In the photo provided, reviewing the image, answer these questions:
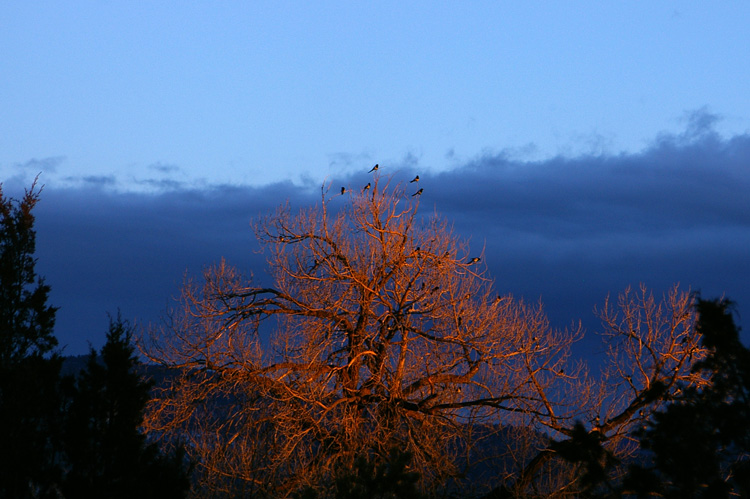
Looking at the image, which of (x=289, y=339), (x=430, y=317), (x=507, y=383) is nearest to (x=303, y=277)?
(x=289, y=339)

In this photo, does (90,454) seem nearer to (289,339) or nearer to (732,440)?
(289,339)

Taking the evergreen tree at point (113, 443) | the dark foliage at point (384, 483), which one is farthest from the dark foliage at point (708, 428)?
the evergreen tree at point (113, 443)

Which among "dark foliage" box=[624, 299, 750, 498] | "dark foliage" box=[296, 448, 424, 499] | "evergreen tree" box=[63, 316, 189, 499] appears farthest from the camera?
"evergreen tree" box=[63, 316, 189, 499]

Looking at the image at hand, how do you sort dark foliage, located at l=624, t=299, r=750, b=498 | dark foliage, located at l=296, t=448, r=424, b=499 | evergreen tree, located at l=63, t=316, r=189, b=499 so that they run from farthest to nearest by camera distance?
1. evergreen tree, located at l=63, t=316, r=189, b=499
2. dark foliage, located at l=296, t=448, r=424, b=499
3. dark foliage, located at l=624, t=299, r=750, b=498

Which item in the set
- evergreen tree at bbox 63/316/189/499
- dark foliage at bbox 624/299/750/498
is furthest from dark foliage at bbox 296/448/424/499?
dark foliage at bbox 624/299/750/498

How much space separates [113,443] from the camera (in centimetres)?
1034

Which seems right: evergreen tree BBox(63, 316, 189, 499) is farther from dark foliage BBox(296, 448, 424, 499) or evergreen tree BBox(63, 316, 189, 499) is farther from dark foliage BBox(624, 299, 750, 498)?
dark foliage BBox(624, 299, 750, 498)

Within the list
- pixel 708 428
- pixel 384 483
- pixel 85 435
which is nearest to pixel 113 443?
pixel 85 435

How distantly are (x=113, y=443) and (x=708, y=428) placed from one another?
26.9 ft

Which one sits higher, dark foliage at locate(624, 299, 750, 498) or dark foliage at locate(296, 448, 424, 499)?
dark foliage at locate(624, 299, 750, 498)

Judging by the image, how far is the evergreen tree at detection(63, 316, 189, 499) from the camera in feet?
33.4

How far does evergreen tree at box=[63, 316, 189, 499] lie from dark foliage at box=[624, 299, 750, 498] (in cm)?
696

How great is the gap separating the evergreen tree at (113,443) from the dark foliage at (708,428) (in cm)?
696

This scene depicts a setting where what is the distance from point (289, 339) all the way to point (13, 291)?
38.8 feet
